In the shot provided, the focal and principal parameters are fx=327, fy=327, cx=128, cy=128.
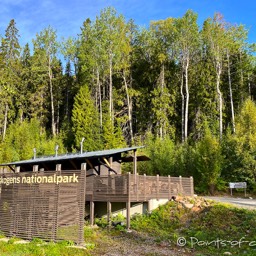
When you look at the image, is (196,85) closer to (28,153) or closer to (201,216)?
(28,153)

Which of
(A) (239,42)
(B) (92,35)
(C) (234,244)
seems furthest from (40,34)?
(C) (234,244)

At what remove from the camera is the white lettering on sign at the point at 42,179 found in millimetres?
10969

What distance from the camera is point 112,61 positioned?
37.8 m

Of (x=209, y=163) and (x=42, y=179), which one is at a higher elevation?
(x=209, y=163)

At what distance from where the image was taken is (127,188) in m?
15.1

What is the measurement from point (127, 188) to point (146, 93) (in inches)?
1040

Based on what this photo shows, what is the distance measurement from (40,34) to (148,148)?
21.5 metres

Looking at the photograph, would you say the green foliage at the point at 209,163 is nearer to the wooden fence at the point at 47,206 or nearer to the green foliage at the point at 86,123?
the green foliage at the point at 86,123

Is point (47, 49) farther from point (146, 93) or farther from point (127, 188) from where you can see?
point (127, 188)

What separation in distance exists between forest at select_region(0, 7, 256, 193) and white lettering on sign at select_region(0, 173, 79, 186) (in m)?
17.1

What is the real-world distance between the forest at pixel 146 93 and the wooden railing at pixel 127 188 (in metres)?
9.67

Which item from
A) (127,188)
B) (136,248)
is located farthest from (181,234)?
(127,188)

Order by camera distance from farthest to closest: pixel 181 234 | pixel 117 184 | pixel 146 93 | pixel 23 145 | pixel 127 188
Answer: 1. pixel 146 93
2. pixel 23 145
3. pixel 117 184
4. pixel 127 188
5. pixel 181 234

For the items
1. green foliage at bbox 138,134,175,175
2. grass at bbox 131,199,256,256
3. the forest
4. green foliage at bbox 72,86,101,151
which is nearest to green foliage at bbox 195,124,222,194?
the forest
